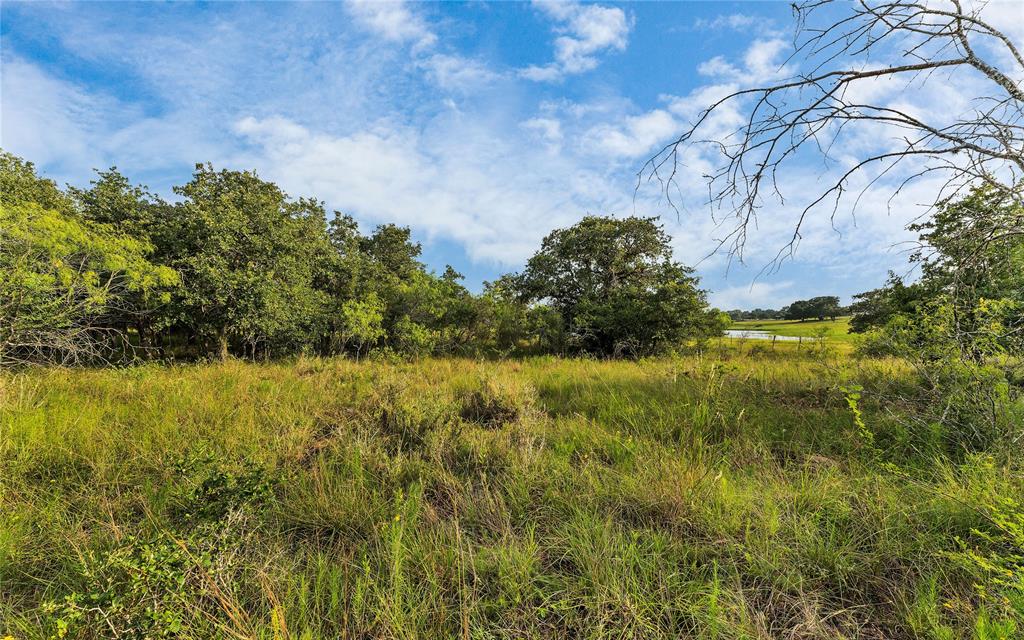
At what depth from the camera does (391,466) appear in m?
2.93

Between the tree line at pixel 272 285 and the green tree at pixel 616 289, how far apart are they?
0.07 metres

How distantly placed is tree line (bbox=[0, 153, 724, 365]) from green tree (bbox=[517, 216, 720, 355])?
0.23ft

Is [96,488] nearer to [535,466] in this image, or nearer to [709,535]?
[535,466]

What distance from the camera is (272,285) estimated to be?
38.4 feet

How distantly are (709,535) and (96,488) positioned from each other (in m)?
4.49

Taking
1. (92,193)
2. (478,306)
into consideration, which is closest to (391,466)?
(478,306)

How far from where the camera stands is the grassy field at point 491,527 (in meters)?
1.59

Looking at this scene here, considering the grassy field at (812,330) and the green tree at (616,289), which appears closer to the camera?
the grassy field at (812,330)

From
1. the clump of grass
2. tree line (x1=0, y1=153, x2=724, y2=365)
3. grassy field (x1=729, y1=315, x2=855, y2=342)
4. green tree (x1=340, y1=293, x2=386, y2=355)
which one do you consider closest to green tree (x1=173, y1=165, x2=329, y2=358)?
tree line (x1=0, y1=153, x2=724, y2=365)

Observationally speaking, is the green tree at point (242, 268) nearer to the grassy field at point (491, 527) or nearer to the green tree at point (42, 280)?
the green tree at point (42, 280)

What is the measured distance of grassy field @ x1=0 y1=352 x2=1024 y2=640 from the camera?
159cm

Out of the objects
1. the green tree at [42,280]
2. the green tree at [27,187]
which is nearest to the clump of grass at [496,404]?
the green tree at [42,280]

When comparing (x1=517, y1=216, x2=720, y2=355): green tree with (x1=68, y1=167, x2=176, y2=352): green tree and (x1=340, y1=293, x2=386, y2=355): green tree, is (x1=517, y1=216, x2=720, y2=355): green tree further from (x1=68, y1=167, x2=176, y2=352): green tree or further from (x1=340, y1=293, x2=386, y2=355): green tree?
(x1=68, y1=167, x2=176, y2=352): green tree

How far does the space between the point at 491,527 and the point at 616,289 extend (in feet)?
55.8
